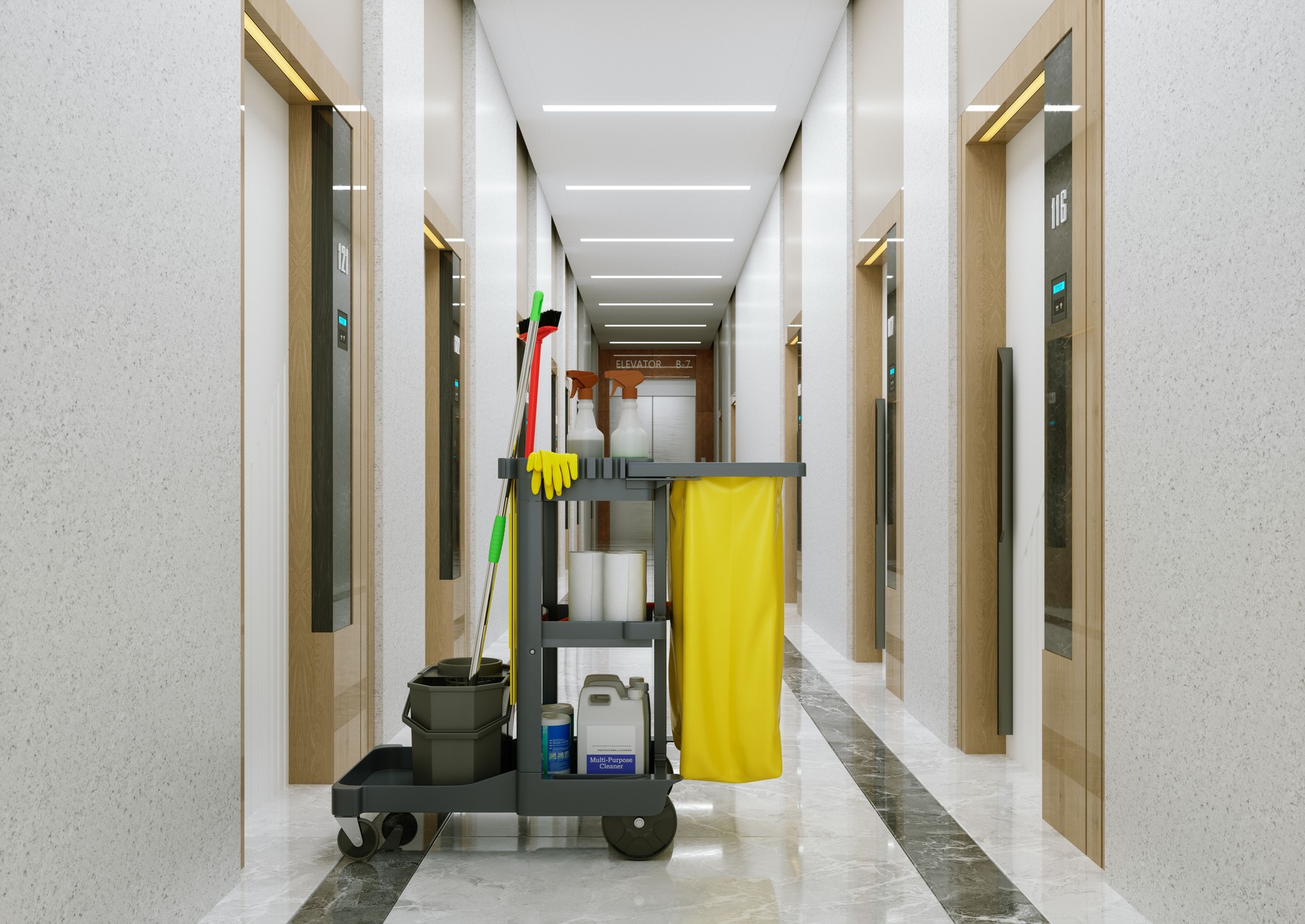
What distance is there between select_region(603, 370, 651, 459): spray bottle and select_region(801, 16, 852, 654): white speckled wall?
Answer: 3049mm

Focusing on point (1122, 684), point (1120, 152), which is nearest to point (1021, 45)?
point (1120, 152)

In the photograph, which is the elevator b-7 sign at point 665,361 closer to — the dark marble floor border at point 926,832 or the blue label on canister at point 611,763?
the dark marble floor border at point 926,832

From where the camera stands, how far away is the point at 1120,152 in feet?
7.62

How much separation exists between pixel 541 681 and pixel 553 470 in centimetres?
60

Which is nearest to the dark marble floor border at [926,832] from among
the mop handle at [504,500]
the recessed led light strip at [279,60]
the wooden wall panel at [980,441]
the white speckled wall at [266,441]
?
the wooden wall panel at [980,441]

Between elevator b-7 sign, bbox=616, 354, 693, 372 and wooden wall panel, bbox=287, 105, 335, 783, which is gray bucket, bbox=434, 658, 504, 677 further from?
elevator b-7 sign, bbox=616, 354, 693, 372

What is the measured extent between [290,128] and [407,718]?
82.9 inches

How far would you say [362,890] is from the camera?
7.57ft

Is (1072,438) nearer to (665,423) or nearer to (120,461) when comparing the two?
(120,461)

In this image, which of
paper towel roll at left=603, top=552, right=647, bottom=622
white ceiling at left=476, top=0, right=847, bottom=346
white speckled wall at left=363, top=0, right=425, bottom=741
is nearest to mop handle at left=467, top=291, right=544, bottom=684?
paper towel roll at left=603, top=552, right=647, bottom=622

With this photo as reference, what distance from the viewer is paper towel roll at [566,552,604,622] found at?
2.64 metres

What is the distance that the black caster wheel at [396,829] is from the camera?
8.48 ft

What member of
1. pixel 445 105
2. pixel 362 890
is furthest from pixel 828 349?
pixel 362 890

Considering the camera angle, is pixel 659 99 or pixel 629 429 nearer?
pixel 629 429
